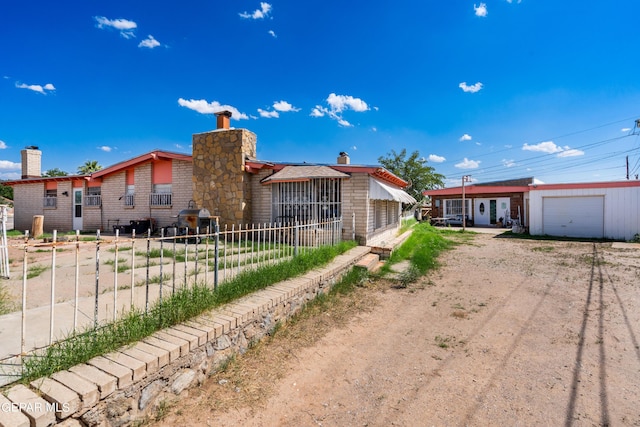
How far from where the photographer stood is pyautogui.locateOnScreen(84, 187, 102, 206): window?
16.1 metres

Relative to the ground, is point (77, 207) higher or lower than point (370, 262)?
higher

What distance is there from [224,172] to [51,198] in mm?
12890

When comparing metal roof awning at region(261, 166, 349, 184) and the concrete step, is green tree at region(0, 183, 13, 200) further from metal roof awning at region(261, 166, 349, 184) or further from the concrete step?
the concrete step

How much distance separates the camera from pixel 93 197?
53.1ft

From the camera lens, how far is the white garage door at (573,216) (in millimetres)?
16391

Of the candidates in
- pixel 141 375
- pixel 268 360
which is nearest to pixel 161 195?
pixel 268 360

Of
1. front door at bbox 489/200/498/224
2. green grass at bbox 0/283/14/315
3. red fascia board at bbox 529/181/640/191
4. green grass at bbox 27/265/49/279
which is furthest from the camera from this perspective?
front door at bbox 489/200/498/224

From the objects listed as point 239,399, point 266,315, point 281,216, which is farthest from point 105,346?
point 281,216

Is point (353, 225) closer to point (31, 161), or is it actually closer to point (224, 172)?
point (224, 172)

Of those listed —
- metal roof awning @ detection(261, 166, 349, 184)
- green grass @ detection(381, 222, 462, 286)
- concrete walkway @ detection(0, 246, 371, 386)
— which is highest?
metal roof awning @ detection(261, 166, 349, 184)

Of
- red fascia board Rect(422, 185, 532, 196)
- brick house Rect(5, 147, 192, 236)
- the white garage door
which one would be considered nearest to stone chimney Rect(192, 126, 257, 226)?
brick house Rect(5, 147, 192, 236)

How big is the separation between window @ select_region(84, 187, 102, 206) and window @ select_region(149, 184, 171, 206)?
12.5ft

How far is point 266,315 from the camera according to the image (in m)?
4.18

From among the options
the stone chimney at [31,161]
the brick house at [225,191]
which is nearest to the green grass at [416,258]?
the brick house at [225,191]
